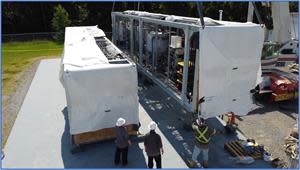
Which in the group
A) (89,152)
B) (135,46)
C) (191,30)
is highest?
(191,30)

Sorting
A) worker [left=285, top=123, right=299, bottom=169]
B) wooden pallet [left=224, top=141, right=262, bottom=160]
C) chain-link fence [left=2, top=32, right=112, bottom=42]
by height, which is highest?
chain-link fence [left=2, top=32, right=112, bottom=42]

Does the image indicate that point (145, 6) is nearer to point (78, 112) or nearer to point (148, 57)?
point (148, 57)

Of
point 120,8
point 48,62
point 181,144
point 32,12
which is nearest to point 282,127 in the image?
point 181,144

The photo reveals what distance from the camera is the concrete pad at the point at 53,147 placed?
805cm

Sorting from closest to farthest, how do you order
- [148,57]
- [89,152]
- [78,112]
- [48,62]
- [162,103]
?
1. [78,112]
2. [89,152]
3. [162,103]
4. [148,57]
5. [48,62]

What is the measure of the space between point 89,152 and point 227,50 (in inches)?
181

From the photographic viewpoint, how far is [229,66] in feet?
28.2

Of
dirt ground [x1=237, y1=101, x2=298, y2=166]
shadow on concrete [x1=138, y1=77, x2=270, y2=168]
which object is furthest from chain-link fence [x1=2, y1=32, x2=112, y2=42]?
dirt ground [x1=237, y1=101, x2=298, y2=166]

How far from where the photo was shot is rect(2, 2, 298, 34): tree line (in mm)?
33562

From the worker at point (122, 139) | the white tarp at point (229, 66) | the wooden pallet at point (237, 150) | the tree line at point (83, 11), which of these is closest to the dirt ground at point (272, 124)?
the wooden pallet at point (237, 150)

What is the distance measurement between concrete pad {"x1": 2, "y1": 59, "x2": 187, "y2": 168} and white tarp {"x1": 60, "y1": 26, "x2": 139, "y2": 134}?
739 mm

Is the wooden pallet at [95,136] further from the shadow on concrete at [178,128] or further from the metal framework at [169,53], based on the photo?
the metal framework at [169,53]

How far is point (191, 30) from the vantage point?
8.66 m

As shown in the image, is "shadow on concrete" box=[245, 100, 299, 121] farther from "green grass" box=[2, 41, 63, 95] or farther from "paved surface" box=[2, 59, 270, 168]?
"green grass" box=[2, 41, 63, 95]
